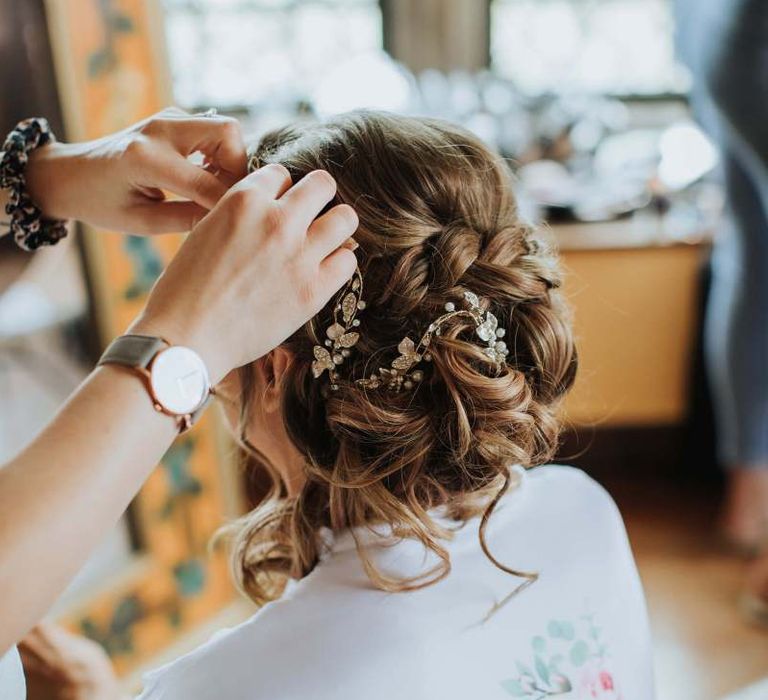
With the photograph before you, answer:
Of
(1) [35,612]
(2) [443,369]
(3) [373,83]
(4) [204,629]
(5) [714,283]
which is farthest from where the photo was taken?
(3) [373,83]

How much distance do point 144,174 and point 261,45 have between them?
251cm

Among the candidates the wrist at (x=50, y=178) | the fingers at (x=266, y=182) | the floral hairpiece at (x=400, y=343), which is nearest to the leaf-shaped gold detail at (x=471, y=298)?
the floral hairpiece at (x=400, y=343)

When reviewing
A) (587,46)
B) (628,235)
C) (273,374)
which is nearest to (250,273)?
(273,374)

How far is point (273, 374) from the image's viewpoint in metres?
0.87

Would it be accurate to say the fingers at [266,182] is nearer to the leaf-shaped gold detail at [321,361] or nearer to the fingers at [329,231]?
the fingers at [329,231]

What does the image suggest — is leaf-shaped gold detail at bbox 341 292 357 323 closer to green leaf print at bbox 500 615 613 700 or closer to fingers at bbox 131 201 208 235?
fingers at bbox 131 201 208 235

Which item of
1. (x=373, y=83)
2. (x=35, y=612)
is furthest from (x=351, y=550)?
(x=373, y=83)

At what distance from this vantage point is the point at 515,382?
0.80m

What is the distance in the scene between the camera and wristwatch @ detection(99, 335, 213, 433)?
1.85ft

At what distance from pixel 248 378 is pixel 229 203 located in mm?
330

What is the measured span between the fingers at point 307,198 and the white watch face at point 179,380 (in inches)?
5.1

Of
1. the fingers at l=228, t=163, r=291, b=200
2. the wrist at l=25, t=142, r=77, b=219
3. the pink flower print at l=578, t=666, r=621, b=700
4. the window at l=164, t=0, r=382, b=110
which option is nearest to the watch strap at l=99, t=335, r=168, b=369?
the fingers at l=228, t=163, r=291, b=200

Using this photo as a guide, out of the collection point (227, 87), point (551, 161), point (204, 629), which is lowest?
point (204, 629)

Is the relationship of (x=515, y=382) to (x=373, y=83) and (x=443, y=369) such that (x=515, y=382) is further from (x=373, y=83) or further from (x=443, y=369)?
(x=373, y=83)
